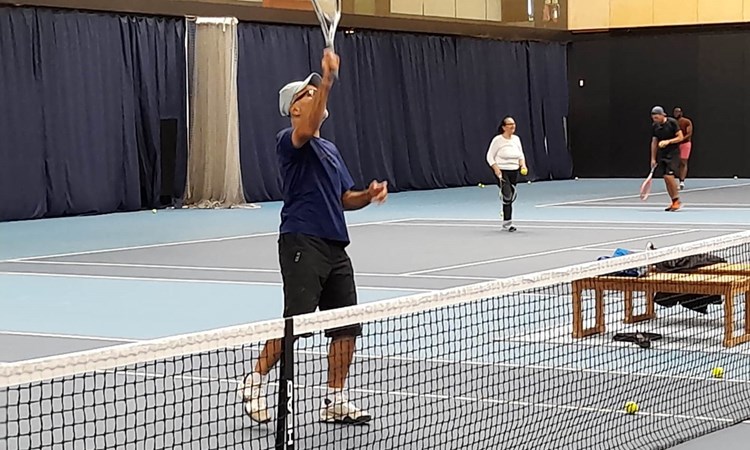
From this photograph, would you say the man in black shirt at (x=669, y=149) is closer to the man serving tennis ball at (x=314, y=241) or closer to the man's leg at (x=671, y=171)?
the man's leg at (x=671, y=171)

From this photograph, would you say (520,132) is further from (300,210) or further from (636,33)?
(300,210)

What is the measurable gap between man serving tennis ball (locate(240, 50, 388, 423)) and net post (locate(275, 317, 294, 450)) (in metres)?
0.99

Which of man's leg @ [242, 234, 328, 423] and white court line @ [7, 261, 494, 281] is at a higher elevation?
man's leg @ [242, 234, 328, 423]

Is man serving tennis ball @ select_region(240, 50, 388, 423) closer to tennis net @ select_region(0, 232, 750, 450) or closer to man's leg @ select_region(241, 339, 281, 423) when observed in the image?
man's leg @ select_region(241, 339, 281, 423)

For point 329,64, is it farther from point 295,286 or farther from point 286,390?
point 286,390

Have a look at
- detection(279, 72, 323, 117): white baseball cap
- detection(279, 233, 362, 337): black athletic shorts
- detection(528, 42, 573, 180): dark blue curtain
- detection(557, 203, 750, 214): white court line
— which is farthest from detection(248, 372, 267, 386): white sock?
detection(528, 42, 573, 180): dark blue curtain

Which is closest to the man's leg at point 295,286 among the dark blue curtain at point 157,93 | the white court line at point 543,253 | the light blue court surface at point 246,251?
the light blue court surface at point 246,251

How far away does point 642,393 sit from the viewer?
6727mm

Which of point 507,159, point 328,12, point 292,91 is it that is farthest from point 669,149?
point 292,91

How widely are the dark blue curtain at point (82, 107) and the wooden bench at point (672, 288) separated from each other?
13.6m

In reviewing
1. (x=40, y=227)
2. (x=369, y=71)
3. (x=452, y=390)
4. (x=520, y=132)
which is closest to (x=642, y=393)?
(x=452, y=390)

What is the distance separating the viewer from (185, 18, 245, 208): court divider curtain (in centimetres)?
2258

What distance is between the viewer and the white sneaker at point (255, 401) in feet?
19.4

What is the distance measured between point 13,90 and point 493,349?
13.8m
